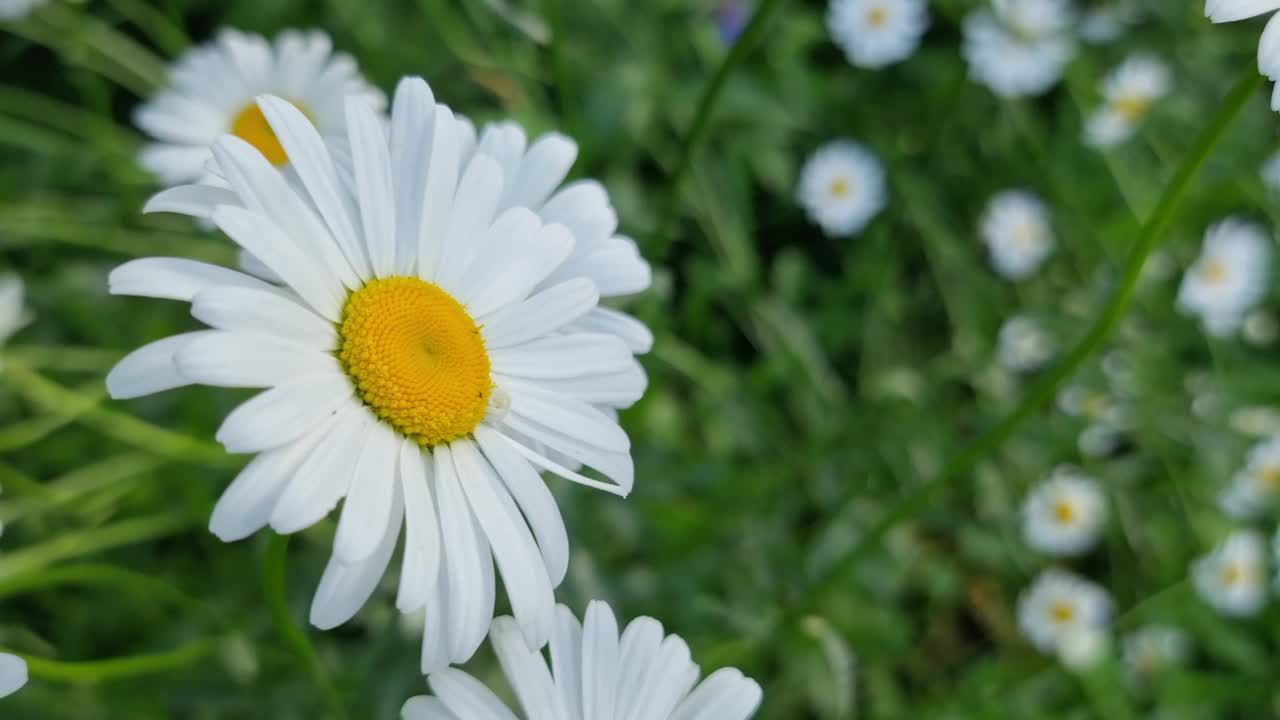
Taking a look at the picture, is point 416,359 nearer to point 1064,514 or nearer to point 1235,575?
point 1064,514

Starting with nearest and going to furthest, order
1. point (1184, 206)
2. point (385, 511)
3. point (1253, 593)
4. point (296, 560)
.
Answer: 1. point (385, 511)
2. point (296, 560)
3. point (1253, 593)
4. point (1184, 206)

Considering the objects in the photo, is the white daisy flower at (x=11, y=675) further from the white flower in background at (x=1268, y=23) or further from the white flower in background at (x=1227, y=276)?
the white flower in background at (x=1227, y=276)

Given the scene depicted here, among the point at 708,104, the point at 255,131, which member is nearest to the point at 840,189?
the point at 708,104

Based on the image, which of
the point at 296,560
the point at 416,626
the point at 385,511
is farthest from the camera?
the point at 296,560

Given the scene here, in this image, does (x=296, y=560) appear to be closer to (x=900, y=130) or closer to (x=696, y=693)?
(x=696, y=693)

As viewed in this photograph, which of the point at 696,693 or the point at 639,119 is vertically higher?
the point at 639,119

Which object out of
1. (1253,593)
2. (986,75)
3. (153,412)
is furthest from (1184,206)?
(153,412)
